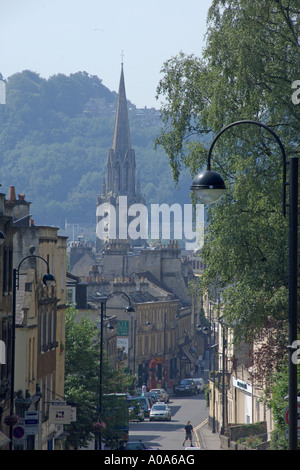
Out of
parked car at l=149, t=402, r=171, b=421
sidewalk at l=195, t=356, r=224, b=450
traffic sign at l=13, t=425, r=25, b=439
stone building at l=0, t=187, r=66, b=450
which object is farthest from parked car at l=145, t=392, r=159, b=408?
traffic sign at l=13, t=425, r=25, b=439

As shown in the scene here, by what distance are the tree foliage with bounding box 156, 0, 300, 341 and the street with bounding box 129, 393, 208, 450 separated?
22.0 metres

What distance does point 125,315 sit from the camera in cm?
9956

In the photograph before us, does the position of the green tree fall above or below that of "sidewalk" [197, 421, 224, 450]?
above

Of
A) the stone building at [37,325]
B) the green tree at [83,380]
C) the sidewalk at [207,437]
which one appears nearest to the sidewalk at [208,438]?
the sidewalk at [207,437]

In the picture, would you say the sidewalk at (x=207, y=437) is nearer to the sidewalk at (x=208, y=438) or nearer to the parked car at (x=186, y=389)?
the sidewalk at (x=208, y=438)

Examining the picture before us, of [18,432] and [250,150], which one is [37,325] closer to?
[18,432]

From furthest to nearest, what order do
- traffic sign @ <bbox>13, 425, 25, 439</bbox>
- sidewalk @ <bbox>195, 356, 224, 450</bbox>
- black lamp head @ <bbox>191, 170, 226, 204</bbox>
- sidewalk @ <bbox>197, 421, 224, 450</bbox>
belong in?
1. sidewalk @ <bbox>195, 356, 224, 450</bbox>
2. sidewalk @ <bbox>197, 421, 224, 450</bbox>
3. traffic sign @ <bbox>13, 425, 25, 439</bbox>
4. black lamp head @ <bbox>191, 170, 226, 204</bbox>

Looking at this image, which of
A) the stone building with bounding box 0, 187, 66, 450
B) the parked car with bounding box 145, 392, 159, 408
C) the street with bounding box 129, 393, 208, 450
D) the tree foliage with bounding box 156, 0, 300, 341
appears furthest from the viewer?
the parked car with bounding box 145, 392, 159, 408

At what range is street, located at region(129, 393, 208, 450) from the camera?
A: 2225 inches

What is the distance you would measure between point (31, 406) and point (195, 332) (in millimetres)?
104485

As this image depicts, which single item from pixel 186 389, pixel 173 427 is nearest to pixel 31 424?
pixel 173 427

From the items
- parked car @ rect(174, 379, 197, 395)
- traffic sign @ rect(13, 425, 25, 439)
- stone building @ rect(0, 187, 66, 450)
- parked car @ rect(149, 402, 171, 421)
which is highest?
stone building @ rect(0, 187, 66, 450)

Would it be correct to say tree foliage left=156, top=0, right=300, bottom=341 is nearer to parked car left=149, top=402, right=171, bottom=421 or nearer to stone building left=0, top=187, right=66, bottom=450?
stone building left=0, top=187, right=66, bottom=450
